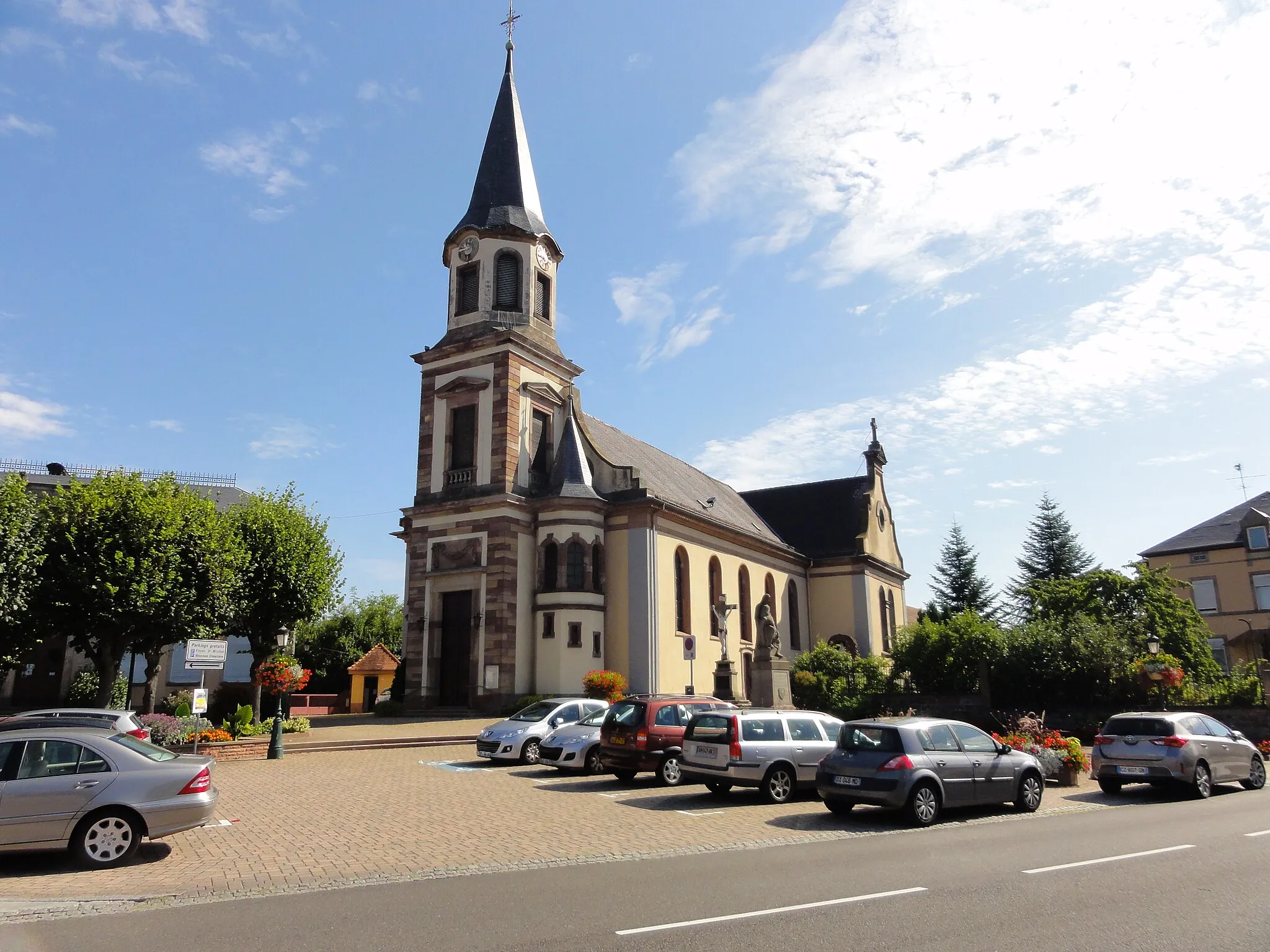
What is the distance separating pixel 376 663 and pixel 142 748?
39.4 m

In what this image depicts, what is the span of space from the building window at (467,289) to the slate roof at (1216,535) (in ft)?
144

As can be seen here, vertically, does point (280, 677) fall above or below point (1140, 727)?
above

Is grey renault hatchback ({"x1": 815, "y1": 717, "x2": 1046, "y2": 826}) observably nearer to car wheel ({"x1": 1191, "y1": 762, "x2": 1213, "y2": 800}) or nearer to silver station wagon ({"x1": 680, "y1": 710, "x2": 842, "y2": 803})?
silver station wagon ({"x1": 680, "y1": 710, "x2": 842, "y2": 803})

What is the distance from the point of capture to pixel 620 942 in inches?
254

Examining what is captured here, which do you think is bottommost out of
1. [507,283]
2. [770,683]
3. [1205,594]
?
[770,683]

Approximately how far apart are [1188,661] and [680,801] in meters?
25.5

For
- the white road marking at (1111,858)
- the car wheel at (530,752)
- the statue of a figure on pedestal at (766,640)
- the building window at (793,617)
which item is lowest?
the white road marking at (1111,858)

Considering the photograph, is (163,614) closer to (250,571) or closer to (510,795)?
(250,571)

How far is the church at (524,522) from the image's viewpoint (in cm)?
3269

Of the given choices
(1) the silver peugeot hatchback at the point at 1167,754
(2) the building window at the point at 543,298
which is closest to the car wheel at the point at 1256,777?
(1) the silver peugeot hatchback at the point at 1167,754

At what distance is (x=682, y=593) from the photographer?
119ft

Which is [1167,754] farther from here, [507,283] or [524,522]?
[507,283]

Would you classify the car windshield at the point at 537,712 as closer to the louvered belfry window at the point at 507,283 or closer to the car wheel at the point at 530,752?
the car wheel at the point at 530,752

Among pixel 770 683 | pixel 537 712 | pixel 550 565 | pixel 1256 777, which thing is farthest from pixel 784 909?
pixel 550 565
